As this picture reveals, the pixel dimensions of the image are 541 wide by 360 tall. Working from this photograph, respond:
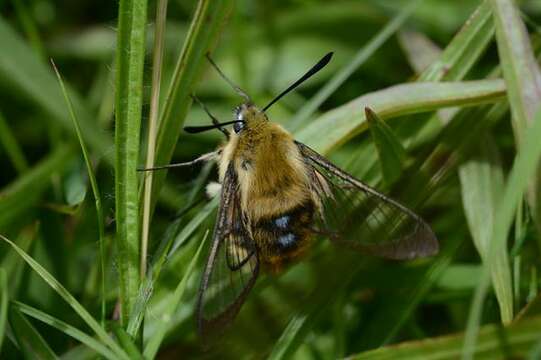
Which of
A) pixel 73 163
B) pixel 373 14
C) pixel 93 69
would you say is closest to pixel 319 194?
pixel 73 163

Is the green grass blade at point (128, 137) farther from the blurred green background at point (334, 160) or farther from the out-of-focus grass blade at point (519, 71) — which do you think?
the out-of-focus grass blade at point (519, 71)

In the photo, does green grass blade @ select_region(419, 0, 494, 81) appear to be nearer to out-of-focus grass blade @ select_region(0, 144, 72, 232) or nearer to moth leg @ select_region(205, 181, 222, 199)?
moth leg @ select_region(205, 181, 222, 199)

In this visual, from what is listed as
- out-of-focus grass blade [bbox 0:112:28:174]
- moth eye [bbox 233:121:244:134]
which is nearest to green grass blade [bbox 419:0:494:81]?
moth eye [bbox 233:121:244:134]

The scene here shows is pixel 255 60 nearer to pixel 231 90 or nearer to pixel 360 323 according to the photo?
pixel 231 90

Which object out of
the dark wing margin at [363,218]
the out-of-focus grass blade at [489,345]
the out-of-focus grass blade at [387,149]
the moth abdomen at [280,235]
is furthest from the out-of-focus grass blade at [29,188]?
the out-of-focus grass blade at [489,345]

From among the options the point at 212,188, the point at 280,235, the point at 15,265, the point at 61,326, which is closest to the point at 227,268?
the point at 280,235

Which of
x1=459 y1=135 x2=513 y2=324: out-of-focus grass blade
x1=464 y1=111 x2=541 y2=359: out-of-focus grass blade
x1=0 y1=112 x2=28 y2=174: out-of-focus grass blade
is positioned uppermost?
x1=0 y1=112 x2=28 y2=174: out-of-focus grass blade
